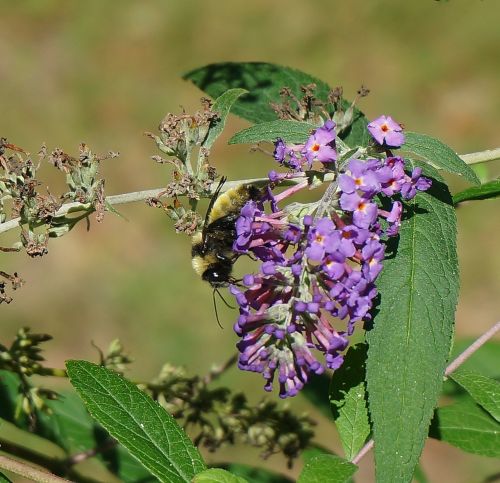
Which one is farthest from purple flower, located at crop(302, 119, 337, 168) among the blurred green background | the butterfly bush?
the blurred green background

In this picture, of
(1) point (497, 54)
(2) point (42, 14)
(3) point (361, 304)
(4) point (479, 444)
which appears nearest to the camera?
(3) point (361, 304)

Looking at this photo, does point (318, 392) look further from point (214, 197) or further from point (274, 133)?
point (274, 133)

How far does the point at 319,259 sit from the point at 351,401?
42cm

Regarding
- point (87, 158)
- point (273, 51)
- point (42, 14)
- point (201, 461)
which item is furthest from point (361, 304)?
point (42, 14)

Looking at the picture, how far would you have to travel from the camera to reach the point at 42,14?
7656 mm

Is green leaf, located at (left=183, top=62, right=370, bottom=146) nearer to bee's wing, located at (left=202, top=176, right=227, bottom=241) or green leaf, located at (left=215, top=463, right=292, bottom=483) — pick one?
bee's wing, located at (left=202, top=176, right=227, bottom=241)

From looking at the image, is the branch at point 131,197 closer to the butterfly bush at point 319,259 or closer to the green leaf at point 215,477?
the butterfly bush at point 319,259

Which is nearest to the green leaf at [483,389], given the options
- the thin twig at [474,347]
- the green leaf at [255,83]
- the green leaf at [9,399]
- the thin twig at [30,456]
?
the thin twig at [474,347]

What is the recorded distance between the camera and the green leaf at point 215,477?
1.28 metres

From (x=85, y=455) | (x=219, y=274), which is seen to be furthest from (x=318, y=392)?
(x=85, y=455)

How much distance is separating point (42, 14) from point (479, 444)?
693 centimetres

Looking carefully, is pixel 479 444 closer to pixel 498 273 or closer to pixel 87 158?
pixel 87 158

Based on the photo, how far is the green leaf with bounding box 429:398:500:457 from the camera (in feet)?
5.93

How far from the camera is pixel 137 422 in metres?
1.46
